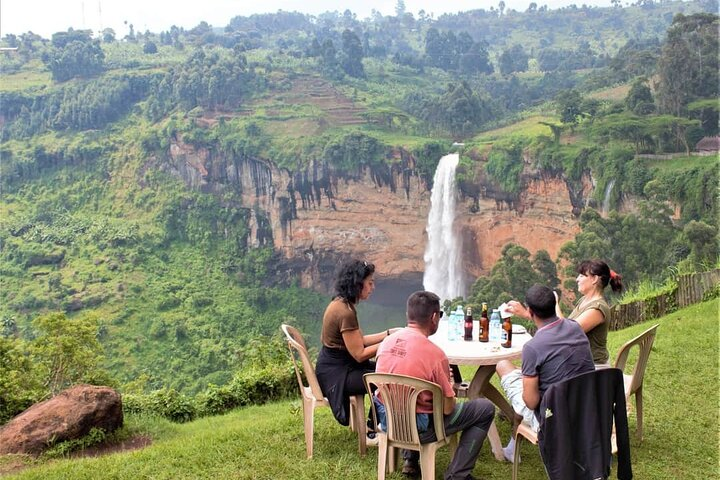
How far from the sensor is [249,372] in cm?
748

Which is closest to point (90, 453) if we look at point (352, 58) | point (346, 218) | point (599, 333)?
point (599, 333)

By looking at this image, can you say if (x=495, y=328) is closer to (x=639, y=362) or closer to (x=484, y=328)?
(x=484, y=328)

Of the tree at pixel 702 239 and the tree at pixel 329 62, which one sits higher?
the tree at pixel 329 62

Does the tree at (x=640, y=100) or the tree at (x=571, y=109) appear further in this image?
the tree at (x=571, y=109)

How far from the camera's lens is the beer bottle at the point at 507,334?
14.0ft

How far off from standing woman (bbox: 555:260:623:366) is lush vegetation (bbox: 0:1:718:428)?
1048cm

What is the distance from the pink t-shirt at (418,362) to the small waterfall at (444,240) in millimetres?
31976

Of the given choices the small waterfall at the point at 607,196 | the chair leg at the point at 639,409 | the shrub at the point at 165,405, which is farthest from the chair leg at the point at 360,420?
the small waterfall at the point at 607,196

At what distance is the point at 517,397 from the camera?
12.6ft

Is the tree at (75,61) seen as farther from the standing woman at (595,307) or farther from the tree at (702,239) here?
the standing woman at (595,307)

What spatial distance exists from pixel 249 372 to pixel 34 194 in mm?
40173

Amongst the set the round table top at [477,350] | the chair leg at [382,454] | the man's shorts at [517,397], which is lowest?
the chair leg at [382,454]

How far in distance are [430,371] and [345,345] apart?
2.39 feet

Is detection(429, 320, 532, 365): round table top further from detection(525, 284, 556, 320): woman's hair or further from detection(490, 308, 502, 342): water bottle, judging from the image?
detection(525, 284, 556, 320): woman's hair
